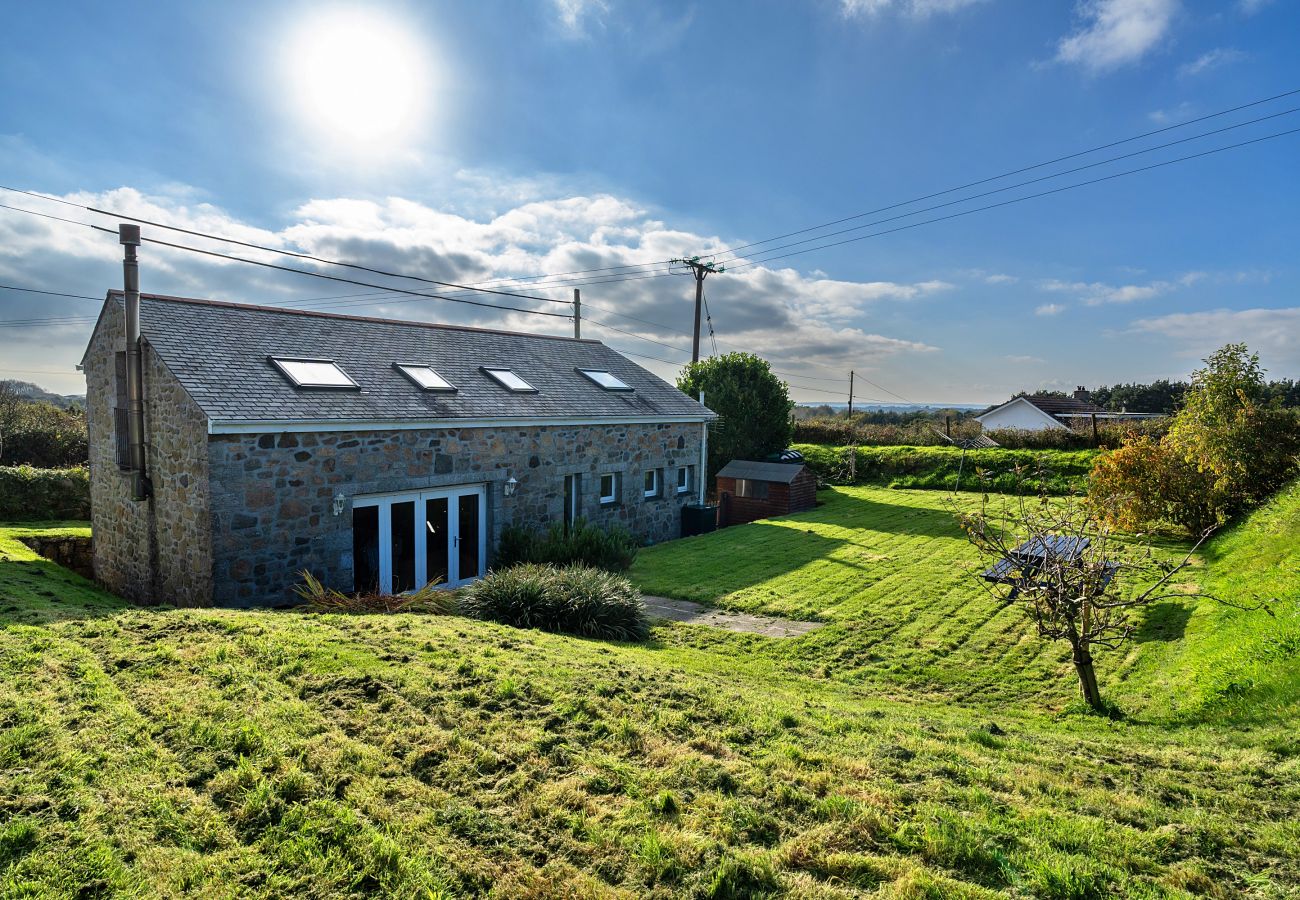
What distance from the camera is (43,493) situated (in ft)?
65.8

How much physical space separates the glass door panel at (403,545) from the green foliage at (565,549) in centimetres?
196

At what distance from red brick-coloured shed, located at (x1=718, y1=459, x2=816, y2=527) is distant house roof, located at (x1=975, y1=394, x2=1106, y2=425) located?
74.4ft

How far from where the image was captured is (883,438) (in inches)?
1297

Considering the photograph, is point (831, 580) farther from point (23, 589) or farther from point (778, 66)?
point (23, 589)

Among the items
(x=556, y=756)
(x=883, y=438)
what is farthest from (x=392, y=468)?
(x=883, y=438)

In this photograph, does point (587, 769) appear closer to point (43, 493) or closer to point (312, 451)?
point (312, 451)

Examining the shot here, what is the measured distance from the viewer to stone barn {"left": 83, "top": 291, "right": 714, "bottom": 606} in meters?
10.9

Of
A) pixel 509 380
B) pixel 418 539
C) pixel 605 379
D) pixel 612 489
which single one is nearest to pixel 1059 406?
pixel 605 379

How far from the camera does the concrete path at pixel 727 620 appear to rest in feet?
36.7

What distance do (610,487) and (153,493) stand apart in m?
9.95

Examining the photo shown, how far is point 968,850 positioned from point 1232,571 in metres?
12.1

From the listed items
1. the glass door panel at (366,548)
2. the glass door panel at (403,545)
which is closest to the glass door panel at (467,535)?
the glass door panel at (403,545)

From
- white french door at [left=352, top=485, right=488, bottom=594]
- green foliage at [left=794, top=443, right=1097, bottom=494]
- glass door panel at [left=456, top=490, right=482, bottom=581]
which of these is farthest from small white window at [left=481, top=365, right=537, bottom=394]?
green foliage at [left=794, top=443, right=1097, bottom=494]

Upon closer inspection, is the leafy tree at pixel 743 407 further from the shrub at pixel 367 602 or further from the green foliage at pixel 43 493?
the green foliage at pixel 43 493
